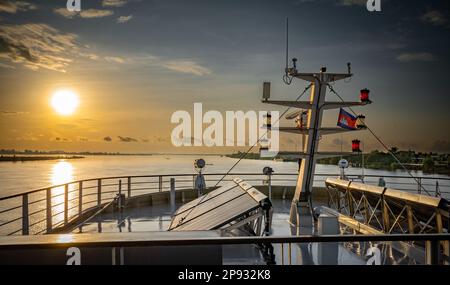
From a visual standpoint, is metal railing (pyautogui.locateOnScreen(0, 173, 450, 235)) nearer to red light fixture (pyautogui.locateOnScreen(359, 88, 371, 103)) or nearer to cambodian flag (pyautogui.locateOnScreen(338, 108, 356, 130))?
cambodian flag (pyautogui.locateOnScreen(338, 108, 356, 130))

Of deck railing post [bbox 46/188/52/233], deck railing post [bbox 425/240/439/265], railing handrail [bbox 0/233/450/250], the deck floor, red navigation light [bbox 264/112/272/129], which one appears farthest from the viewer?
red navigation light [bbox 264/112/272/129]

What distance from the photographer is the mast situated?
839 centimetres

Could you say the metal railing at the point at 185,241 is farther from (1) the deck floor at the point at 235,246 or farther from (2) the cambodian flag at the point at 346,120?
(2) the cambodian flag at the point at 346,120

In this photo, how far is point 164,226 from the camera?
868 cm

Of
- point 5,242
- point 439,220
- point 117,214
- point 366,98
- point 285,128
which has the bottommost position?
point 117,214

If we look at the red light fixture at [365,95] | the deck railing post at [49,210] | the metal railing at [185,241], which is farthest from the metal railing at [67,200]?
the metal railing at [185,241]

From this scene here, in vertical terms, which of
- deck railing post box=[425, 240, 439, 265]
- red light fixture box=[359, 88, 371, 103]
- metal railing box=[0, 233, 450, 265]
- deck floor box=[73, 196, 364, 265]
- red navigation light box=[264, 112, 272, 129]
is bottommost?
deck floor box=[73, 196, 364, 265]

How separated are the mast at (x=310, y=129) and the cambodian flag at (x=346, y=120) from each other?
4.7 inches

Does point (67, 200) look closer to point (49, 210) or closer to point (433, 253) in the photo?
point (49, 210)

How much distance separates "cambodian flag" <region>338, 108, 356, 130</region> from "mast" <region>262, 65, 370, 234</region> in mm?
119

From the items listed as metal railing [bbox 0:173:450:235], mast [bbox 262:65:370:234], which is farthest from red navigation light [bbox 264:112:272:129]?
metal railing [bbox 0:173:450:235]
